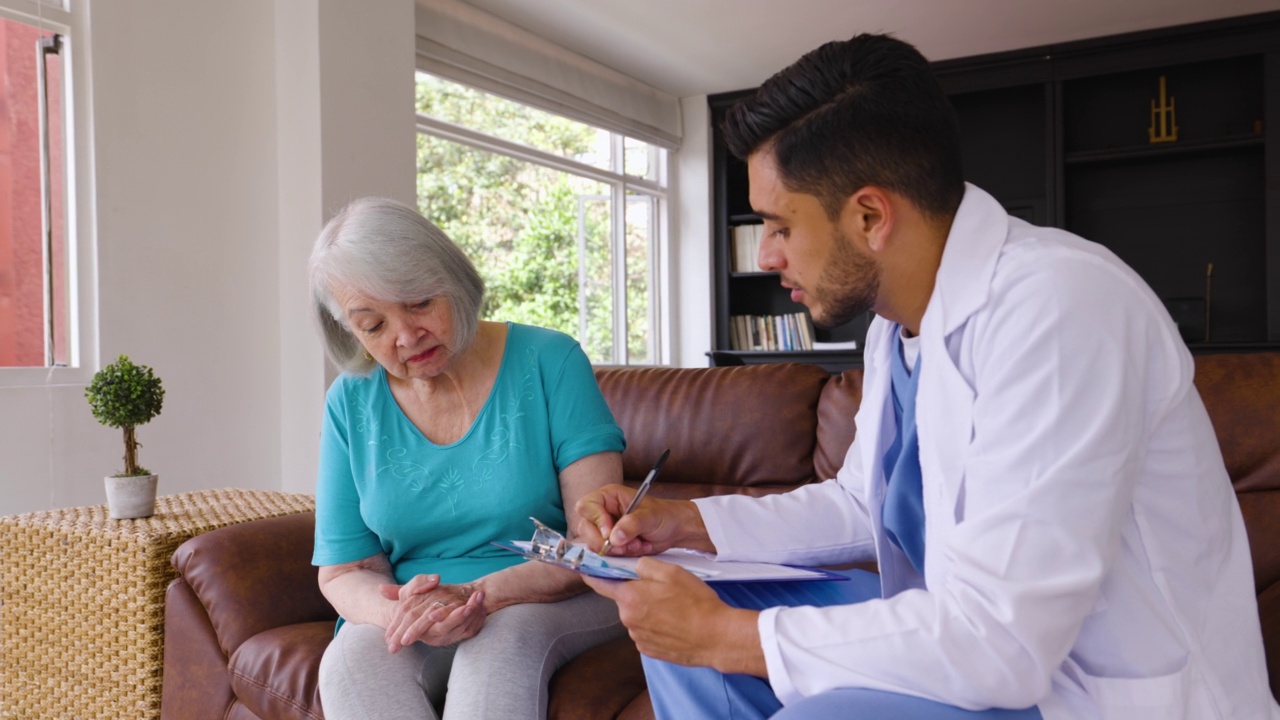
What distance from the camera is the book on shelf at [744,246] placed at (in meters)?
6.61

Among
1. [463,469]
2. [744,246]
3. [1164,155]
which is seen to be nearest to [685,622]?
[463,469]

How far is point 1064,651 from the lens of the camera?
873 millimetres

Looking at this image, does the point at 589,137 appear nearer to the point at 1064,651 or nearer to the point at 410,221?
the point at 410,221

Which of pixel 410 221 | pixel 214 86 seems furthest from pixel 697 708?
pixel 214 86

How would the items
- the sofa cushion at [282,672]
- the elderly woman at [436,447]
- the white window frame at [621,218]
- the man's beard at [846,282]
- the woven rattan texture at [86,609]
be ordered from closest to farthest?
the man's beard at [846,282] < the elderly woman at [436,447] < the sofa cushion at [282,672] < the woven rattan texture at [86,609] < the white window frame at [621,218]

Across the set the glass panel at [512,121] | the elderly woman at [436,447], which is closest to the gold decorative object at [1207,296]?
the glass panel at [512,121]

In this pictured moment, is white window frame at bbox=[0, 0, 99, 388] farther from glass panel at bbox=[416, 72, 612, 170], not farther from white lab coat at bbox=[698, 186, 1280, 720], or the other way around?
white lab coat at bbox=[698, 186, 1280, 720]

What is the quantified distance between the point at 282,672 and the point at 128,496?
715 mm

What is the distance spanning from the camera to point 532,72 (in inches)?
207

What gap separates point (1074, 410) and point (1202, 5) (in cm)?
514

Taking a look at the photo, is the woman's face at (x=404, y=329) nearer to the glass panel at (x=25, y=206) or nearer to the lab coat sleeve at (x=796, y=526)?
the lab coat sleeve at (x=796, y=526)

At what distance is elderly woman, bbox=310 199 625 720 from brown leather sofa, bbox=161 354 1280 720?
15 cm

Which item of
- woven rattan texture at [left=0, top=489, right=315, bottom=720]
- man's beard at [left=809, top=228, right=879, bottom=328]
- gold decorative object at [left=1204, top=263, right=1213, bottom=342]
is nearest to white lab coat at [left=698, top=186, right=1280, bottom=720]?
man's beard at [left=809, top=228, right=879, bottom=328]

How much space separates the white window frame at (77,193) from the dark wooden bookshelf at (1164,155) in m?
3.08
